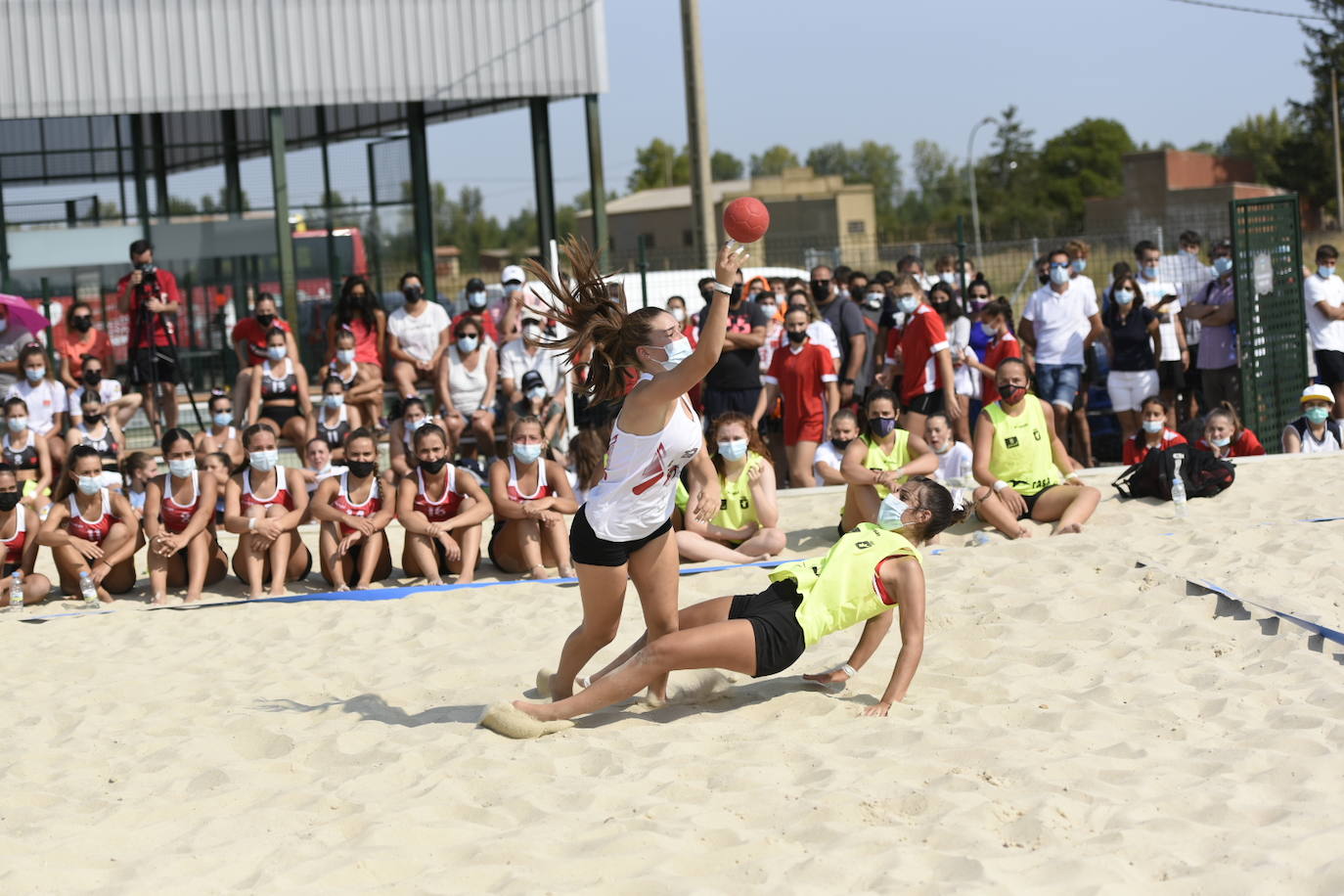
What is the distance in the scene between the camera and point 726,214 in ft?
15.5

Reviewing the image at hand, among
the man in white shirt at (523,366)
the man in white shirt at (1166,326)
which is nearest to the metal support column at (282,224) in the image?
the man in white shirt at (523,366)

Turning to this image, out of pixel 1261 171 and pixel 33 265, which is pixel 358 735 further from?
pixel 1261 171

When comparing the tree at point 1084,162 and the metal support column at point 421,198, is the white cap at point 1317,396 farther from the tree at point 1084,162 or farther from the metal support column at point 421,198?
the tree at point 1084,162

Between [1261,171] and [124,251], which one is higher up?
[1261,171]

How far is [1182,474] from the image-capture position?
30.4 ft

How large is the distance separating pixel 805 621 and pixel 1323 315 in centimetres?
878

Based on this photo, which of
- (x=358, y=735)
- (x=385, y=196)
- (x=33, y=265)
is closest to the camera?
(x=358, y=735)

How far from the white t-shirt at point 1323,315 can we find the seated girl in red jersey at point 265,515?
28.2ft

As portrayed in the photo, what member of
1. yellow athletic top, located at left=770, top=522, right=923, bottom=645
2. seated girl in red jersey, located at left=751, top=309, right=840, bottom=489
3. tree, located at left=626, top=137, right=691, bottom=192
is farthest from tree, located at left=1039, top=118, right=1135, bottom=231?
yellow athletic top, located at left=770, top=522, right=923, bottom=645

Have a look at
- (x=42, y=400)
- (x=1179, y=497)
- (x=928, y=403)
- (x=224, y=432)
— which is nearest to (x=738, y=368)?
(x=928, y=403)

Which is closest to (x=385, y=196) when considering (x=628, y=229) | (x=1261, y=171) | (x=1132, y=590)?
(x=1132, y=590)

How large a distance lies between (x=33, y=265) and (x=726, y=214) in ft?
43.0

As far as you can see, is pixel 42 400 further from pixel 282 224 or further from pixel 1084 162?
pixel 1084 162

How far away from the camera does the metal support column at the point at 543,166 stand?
16844 mm
